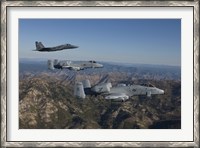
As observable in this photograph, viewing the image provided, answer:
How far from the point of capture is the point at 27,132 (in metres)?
4.61

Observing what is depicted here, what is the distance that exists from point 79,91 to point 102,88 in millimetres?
249

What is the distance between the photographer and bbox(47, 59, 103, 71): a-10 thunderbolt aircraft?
4.62m

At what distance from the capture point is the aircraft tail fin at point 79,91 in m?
4.65

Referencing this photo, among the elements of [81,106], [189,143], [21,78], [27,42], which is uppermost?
[27,42]

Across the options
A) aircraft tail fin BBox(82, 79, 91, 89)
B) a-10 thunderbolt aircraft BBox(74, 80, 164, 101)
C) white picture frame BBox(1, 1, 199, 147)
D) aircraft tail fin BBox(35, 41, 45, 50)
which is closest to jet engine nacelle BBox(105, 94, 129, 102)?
a-10 thunderbolt aircraft BBox(74, 80, 164, 101)

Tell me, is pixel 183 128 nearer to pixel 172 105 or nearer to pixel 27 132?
Answer: pixel 172 105

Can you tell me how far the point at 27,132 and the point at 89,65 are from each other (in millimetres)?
964

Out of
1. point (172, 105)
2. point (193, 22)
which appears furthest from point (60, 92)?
point (193, 22)

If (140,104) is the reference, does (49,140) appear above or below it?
below

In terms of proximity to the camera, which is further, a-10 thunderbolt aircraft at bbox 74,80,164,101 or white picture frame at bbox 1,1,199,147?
a-10 thunderbolt aircraft at bbox 74,80,164,101

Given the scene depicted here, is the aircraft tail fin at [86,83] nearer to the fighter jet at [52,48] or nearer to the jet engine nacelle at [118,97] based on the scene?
the jet engine nacelle at [118,97]

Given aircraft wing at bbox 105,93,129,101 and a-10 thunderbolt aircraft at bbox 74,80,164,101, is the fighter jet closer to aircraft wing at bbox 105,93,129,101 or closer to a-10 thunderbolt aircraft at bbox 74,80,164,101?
a-10 thunderbolt aircraft at bbox 74,80,164,101

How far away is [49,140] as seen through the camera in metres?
4.60

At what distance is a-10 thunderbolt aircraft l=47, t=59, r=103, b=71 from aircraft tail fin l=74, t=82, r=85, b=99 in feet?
0.56
